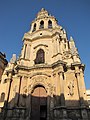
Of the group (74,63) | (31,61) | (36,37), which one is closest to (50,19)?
(36,37)

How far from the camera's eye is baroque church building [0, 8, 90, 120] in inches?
538

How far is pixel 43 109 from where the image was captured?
15.2 meters

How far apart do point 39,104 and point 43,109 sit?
771mm

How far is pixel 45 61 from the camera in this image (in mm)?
18234

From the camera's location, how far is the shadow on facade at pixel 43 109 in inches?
513

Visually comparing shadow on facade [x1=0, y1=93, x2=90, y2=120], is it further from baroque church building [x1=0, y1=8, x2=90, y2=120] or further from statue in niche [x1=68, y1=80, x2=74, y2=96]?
statue in niche [x1=68, y1=80, x2=74, y2=96]

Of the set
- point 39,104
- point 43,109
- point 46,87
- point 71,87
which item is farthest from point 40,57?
point 43,109

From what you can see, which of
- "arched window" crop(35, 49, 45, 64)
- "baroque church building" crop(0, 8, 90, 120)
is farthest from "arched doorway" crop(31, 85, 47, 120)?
"arched window" crop(35, 49, 45, 64)

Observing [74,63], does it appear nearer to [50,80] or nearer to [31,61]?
[50,80]

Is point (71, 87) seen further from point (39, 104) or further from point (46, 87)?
point (39, 104)

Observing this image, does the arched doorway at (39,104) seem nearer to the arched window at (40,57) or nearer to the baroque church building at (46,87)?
the baroque church building at (46,87)

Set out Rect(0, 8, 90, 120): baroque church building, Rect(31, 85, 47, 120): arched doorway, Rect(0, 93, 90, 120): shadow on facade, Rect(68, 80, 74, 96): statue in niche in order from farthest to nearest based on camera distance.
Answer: Rect(68, 80, 74, 96): statue in niche → Rect(31, 85, 47, 120): arched doorway → Rect(0, 8, 90, 120): baroque church building → Rect(0, 93, 90, 120): shadow on facade

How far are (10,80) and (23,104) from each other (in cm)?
363

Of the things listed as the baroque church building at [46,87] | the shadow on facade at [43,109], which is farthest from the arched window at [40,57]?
the shadow on facade at [43,109]
